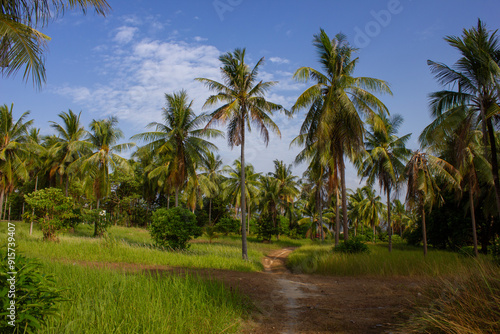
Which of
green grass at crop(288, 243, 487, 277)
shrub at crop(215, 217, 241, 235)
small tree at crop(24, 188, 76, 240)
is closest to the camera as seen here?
green grass at crop(288, 243, 487, 277)

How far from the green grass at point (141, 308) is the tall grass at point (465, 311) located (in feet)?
8.67

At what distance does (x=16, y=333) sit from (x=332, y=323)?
4.29 meters

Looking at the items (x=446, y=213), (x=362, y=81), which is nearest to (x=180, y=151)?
(x=362, y=81)

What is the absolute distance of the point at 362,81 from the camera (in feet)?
51.9

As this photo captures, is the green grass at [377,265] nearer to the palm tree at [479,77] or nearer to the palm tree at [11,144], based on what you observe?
the palm tree at [479,77]

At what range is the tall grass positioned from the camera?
136 inches

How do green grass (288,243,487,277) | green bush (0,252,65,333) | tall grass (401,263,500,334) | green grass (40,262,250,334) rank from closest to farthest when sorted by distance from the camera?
green bush (0,252,65,333) < tall grass (401,263,500,334) < green grass (40,262,250,334) < green grass (288,243,487,277)

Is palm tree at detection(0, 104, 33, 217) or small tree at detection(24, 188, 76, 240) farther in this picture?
palm tree at detection(0, 104, 33, 217)

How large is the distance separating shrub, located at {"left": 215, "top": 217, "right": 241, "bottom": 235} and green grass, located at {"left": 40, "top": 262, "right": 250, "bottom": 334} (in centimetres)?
3135

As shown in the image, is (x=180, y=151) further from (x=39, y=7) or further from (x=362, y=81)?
(x=39, y=7)

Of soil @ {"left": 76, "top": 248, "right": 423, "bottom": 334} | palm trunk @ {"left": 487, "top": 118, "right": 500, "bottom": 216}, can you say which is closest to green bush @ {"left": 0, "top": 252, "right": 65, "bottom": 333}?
soil @ {"left": 76, "top": 248, "right": 423, "bottom": 334}

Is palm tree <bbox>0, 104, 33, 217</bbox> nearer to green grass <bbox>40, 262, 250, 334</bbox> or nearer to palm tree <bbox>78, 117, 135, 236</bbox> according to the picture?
palm tree <bbox>78, 117, 135, 236</bbox>

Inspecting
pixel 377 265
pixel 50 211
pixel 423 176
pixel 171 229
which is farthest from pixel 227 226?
pixel 377 265

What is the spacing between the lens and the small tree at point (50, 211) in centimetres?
1631
